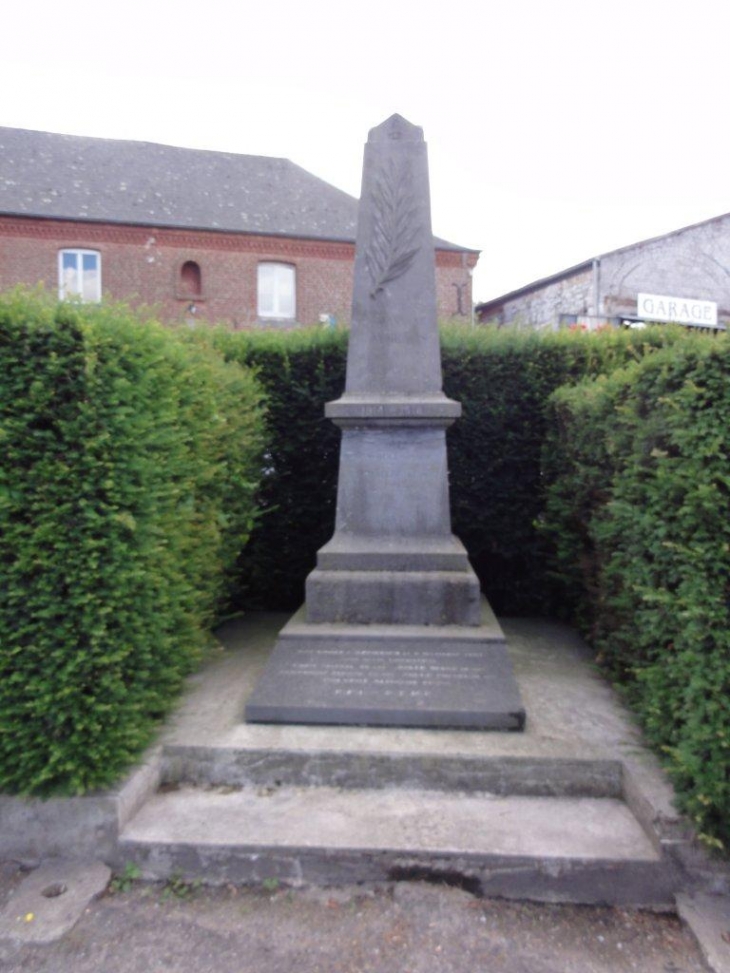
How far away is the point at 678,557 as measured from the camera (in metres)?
2.97

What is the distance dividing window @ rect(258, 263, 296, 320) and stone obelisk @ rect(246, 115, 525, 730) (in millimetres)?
20514

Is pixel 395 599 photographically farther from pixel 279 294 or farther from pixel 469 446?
pixel 279 294

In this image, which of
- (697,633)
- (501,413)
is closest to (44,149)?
(501,413)

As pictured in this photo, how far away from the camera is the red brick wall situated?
22.9 metres

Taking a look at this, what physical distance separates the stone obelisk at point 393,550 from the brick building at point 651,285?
17.2 meters

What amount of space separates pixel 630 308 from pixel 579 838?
70.1 feet

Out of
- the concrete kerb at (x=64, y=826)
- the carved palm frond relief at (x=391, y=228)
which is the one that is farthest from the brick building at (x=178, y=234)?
the concrete kerb at (x=64, y=826)

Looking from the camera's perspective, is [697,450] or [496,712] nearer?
[697,450]

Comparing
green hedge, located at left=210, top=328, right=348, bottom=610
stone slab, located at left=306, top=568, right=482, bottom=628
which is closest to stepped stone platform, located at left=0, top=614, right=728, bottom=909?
stone slab, located at left=306, top=568, right=482, bottom=628

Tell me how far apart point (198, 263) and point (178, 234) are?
41.4 inches

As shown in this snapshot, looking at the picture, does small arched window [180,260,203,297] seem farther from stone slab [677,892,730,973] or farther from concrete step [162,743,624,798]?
stone slab [677,892,730,973]

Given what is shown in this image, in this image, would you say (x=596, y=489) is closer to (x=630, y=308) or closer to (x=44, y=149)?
(x=630, y=308)

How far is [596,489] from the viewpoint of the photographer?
459cm

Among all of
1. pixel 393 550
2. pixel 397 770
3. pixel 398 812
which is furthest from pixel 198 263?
pixel 398 812
